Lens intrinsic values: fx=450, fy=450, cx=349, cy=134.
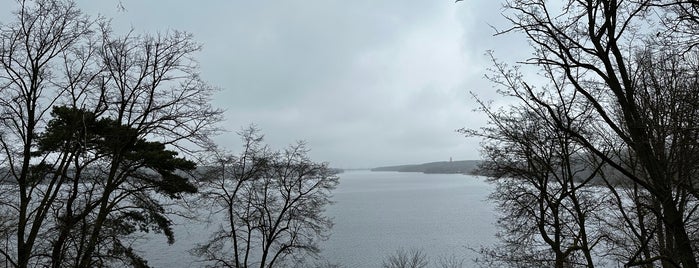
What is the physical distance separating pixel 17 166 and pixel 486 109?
11.4 metres

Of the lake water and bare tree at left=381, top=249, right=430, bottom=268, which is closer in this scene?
bare tree at left=381, top=249, right=430, bottom=268

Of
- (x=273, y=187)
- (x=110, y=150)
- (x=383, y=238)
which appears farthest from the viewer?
(x=383, y=238)

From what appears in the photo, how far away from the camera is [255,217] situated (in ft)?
64.6

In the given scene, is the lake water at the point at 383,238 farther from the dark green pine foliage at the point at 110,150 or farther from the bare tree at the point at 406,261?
the dark green pine foliage at the point at 110,150

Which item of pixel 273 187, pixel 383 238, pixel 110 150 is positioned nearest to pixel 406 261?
pixel 273 187

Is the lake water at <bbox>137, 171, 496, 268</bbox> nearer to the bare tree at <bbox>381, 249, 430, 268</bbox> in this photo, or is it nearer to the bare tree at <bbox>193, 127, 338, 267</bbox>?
the bare tree at <bbox>381, 249, 430, 268</bbox>

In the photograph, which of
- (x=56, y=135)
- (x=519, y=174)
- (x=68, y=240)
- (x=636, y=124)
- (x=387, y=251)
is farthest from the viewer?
(x=387, y=251)

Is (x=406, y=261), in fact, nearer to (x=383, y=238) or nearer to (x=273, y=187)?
(x=273, y=187)

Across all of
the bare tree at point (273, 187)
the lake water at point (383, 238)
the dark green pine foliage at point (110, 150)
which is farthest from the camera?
the lake water at point (383, 238)

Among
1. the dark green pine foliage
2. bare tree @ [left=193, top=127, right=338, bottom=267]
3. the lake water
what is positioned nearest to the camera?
the dark green pine foliage

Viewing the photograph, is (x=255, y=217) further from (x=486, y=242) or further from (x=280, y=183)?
(x=486, y=242)

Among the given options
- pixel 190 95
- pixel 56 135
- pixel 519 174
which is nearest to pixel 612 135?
pixel 519 174

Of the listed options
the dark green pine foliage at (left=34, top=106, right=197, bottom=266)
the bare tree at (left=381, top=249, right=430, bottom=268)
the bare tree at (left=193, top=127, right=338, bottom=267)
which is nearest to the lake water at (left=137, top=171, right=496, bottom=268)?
the bare tree at (left=381, top=249, right=430, bottom=268)

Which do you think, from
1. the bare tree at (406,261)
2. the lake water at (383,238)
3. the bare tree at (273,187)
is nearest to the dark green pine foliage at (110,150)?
the bare tree at (273,187)
